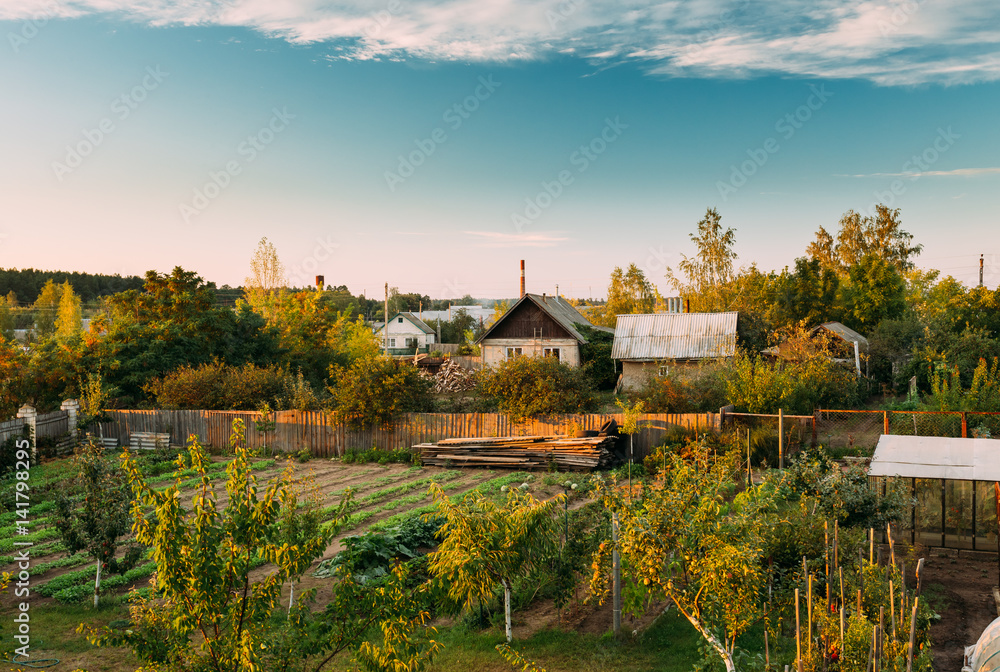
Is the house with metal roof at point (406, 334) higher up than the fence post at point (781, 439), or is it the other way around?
the house with metal roof at point (406, 334)

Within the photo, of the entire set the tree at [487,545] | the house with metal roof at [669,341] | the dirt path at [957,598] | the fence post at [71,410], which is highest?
the house with metal roof at [669,341]

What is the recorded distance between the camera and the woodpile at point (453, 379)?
34.4m

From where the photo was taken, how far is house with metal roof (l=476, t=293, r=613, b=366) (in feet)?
109

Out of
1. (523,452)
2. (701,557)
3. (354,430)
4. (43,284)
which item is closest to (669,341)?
(523,452)

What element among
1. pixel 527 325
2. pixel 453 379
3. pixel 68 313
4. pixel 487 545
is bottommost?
pixel 487 545

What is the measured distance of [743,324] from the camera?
32406 mm

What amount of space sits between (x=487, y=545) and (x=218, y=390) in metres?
17.6

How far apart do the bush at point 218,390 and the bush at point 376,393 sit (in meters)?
2.96

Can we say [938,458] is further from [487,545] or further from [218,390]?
[218,390]

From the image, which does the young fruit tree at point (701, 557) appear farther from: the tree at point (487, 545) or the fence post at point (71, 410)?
the fence post at point (71, 410)

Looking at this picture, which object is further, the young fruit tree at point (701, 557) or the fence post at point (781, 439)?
the fence post at point (781, 439)

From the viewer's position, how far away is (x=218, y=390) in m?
22.0

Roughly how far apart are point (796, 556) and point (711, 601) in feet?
9.25

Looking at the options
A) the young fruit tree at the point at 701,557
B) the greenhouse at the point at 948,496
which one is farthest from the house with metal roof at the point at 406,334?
the young fruit tree at the point at 701,557
